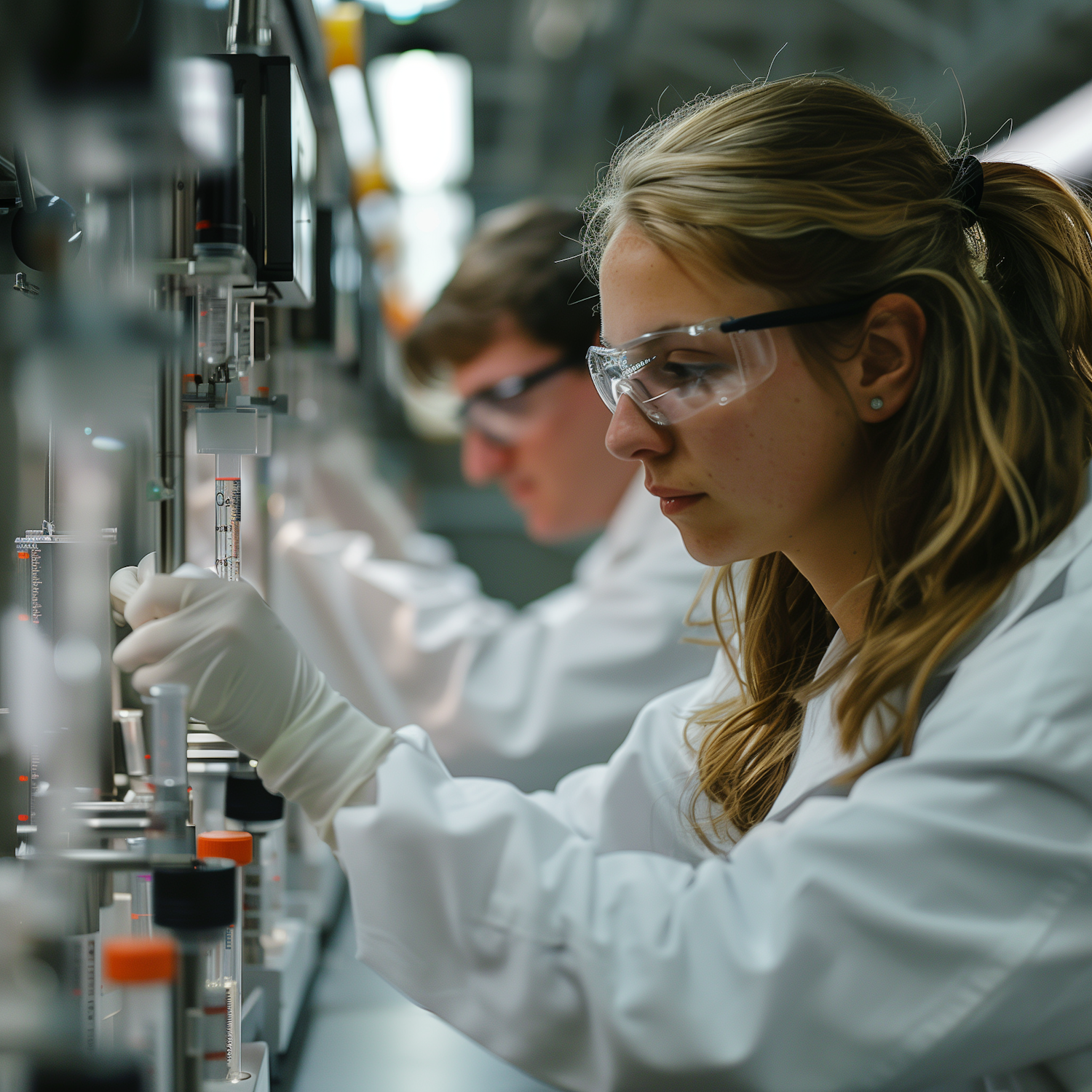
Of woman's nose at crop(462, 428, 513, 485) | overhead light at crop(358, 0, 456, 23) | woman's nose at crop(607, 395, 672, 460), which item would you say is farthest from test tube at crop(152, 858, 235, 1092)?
overhead light at crop(358, 0, 456, 23)

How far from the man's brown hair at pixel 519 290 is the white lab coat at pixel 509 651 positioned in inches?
14.8

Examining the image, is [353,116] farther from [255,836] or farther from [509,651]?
[255,836]

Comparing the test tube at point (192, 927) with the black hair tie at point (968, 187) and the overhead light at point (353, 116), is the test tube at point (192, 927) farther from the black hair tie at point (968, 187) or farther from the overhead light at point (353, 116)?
the overhead light at point (353, 116)

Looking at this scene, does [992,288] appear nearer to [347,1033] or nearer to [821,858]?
[821,858]

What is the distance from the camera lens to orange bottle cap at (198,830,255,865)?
33.8 inches

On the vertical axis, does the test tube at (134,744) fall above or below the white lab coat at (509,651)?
above

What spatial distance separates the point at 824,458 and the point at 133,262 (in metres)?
0.61

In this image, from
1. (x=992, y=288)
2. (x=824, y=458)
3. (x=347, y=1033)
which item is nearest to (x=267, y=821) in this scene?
(x=347, y=1033)

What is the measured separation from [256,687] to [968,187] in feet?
2.60

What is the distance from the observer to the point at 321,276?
1225mm

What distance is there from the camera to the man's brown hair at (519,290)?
82.7 inches

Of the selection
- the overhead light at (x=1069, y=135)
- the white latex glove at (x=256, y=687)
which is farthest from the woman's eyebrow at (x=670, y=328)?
the overhead light at (x=1069, y=135)

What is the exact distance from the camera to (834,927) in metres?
0.67

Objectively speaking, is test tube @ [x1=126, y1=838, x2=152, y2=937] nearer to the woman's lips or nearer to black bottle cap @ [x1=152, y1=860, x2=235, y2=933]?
black bottle cap @ [x1=152, y1=860, x2=235, y2=933]
